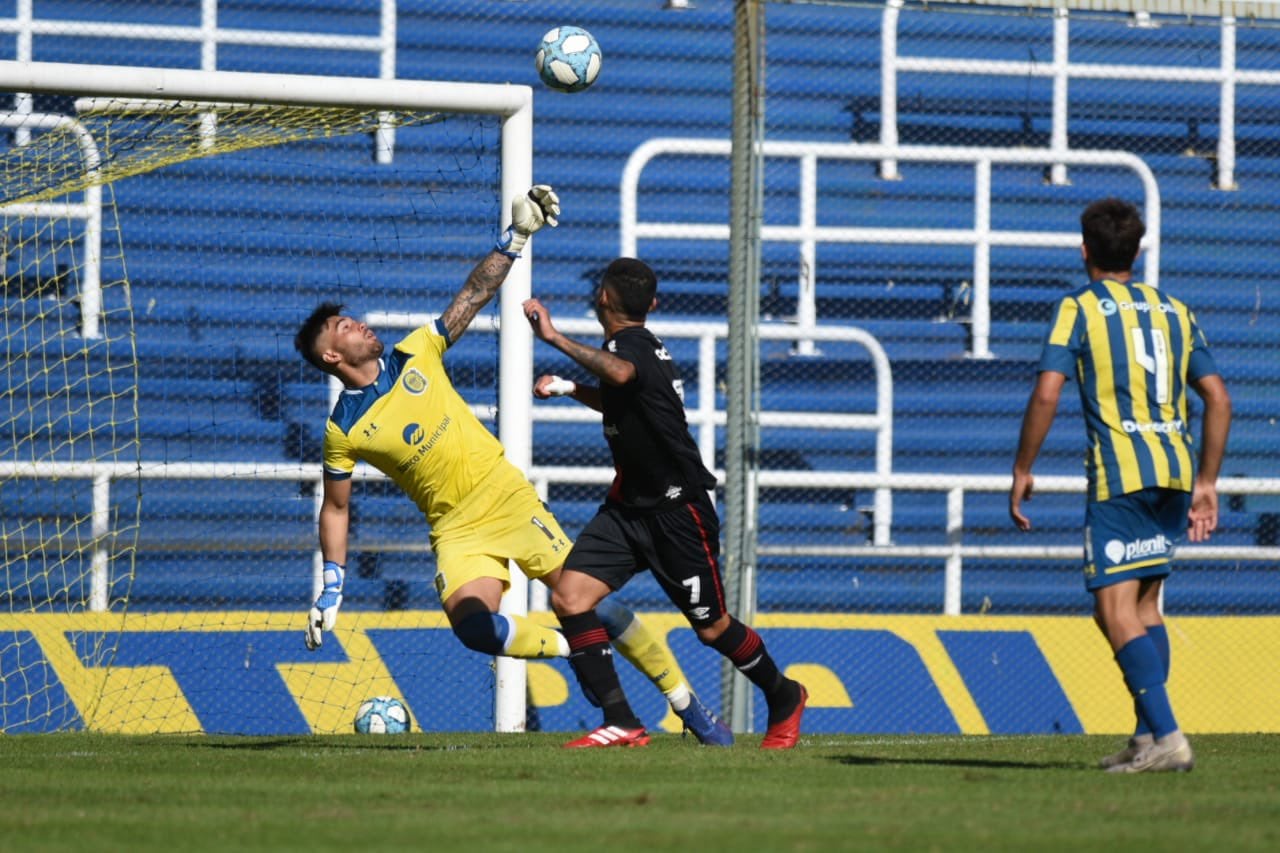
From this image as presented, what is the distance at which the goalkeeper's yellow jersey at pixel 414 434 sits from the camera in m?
7.48

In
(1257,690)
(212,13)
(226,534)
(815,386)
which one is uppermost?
(212,13)

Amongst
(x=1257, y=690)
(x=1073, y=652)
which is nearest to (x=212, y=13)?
(x=1073, y=652)

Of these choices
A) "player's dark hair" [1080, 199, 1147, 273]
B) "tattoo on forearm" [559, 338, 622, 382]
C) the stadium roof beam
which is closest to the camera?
"player's dark hair" [1080, 199, 1147, 273]

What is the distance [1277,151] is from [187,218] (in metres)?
7.90

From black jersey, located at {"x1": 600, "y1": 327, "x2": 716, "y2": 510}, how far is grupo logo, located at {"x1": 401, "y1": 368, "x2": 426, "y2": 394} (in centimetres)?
79

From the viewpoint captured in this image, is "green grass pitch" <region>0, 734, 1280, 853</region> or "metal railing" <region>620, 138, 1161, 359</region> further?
"metal railing" <region>620, 138, 1161, 359</region>

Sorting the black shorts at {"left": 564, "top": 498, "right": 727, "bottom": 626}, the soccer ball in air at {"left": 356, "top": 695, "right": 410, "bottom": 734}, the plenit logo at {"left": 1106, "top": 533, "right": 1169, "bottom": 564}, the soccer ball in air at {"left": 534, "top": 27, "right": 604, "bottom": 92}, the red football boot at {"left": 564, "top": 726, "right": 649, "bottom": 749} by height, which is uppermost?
the soccer ball in air at {"left": 534, "top": 27, "right": 604, "bottom": 92}

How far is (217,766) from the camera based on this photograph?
669cm

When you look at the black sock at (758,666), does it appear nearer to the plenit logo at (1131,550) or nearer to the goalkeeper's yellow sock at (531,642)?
the goalkeeper's yellow sock at (531,642)

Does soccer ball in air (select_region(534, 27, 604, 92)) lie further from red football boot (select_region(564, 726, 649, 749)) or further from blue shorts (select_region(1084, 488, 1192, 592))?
blue shorts (select_region(1084, 488, 1192, 592))

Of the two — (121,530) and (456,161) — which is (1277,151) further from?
(121,530)

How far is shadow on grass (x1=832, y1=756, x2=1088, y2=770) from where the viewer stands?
654cm

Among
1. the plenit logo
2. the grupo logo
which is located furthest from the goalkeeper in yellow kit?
the plenit logo

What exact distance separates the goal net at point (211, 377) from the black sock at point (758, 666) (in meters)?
2.21
